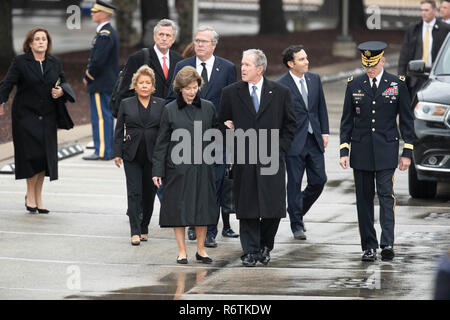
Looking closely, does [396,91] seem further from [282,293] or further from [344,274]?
[282,293]

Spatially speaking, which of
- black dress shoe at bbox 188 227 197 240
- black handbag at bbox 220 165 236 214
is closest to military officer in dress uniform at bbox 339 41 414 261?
black handbag at bbox 220 165 236 214

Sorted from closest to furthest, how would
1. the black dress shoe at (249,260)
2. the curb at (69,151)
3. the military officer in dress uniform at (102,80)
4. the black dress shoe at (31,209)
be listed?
the black dress shoe at (249,260) → the black dress shoe at (31,209) → the military officer in dress uniform at (102,80) → the curb at (69,151)

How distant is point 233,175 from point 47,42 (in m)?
3.36

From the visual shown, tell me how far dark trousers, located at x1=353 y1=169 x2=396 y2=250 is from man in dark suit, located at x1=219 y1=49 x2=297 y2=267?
2.43 feet

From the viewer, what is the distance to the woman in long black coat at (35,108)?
12.3m

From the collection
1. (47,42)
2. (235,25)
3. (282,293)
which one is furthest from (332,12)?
(282,293)

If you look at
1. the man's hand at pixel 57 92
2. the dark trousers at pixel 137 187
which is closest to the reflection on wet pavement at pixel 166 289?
the dark trousers at pixel 137 187

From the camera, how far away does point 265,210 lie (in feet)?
32.2

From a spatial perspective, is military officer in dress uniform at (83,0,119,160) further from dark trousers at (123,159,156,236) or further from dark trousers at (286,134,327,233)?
dark trousers at (286,134,327,233)

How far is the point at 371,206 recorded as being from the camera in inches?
400

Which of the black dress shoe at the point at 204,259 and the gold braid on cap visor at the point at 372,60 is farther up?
the gold braid on cap visor at the point at 372,60

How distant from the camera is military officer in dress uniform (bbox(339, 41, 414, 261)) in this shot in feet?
32.9

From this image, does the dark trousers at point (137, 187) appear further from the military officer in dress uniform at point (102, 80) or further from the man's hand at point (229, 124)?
the military officer in dress uniform at point (102, 80)

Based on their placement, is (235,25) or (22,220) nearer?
(22,220)
